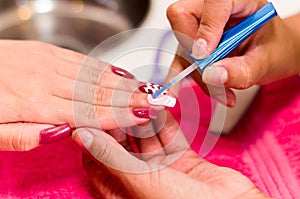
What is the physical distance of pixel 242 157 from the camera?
0.81m

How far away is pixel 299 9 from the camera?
1.05 metres

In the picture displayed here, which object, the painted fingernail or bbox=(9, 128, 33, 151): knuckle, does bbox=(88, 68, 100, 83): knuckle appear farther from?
bbox=(9, 128, 33, 151): knuckle

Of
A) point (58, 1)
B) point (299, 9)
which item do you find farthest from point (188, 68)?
point (58, 1)

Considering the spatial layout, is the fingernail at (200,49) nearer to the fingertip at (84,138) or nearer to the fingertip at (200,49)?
the fingertip at (200,49)

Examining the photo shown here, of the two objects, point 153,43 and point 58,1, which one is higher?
point 58,1

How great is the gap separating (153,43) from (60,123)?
294mm

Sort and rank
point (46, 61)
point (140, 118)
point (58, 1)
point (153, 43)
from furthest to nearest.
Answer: point (58, 1), point (153, 43), point (46, 61), point (140, 118)

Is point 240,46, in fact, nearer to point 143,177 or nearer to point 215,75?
point 215,75

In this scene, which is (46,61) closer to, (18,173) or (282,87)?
(18,173)

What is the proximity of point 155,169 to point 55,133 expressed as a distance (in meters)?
0.17

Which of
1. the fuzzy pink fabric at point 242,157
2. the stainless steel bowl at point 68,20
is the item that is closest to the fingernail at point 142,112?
the fuzzy pink fabric at point 242,157

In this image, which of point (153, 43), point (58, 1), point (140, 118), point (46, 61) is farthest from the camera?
point (58, 1)

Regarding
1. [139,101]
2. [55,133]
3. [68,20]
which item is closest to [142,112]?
[139,101]

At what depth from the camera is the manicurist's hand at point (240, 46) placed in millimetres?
688
